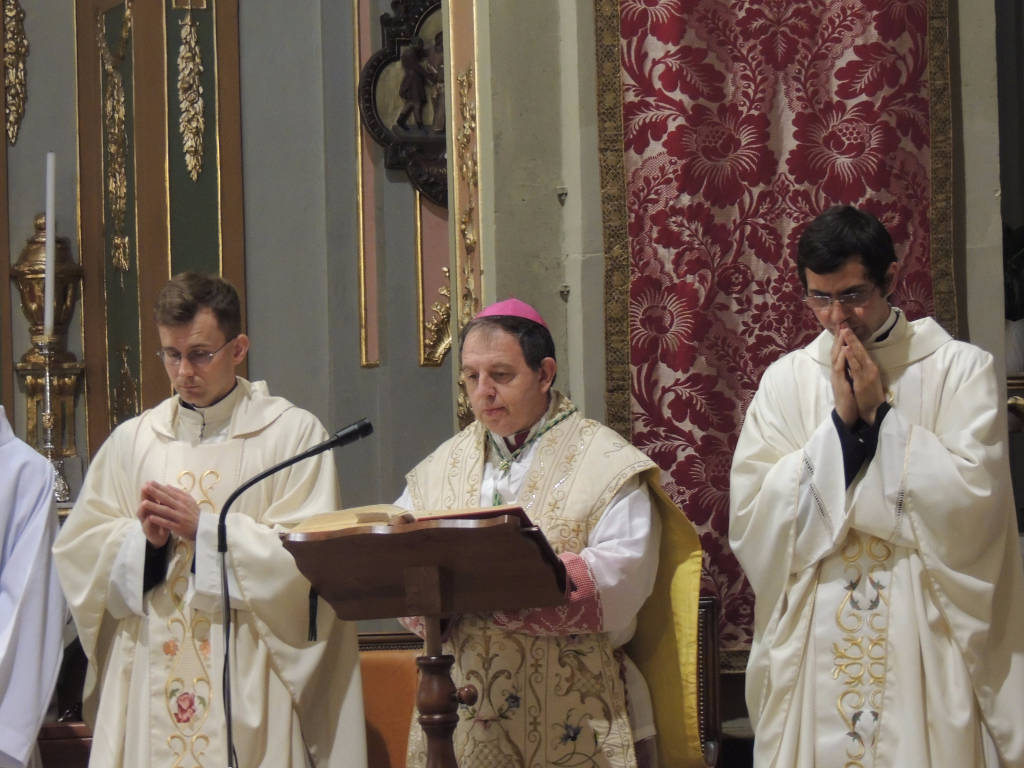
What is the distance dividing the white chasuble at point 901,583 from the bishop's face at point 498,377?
24.1 inches

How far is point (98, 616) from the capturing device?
165 inches

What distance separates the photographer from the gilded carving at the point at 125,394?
677 cm

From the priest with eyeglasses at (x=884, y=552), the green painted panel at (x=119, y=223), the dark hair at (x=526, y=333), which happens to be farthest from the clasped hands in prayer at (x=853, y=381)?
the green painted panel at (x=119, y=223)

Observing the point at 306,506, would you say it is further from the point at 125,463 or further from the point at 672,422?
the point at 672,422

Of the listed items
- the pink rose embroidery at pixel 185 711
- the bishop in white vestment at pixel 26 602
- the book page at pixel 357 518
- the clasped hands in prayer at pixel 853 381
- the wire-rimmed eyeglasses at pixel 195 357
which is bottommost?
the pink rose embroidery at pixel 185 711

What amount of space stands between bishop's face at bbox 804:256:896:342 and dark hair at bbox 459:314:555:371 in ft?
2.14

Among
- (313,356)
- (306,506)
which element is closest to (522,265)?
(306,506)

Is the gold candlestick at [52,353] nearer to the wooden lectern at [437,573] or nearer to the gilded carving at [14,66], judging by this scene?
the gilded carving at [14,66]

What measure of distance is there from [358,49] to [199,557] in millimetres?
3432

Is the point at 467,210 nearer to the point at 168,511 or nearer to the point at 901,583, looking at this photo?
the point at 168,511

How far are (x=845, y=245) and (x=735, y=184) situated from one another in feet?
3.64

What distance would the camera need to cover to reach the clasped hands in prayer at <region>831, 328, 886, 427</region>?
3.72m

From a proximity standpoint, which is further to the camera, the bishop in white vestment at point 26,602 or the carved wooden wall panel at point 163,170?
the carved wooden wall panel at point 163,170

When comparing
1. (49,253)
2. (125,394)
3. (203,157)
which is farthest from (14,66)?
(125,394)
